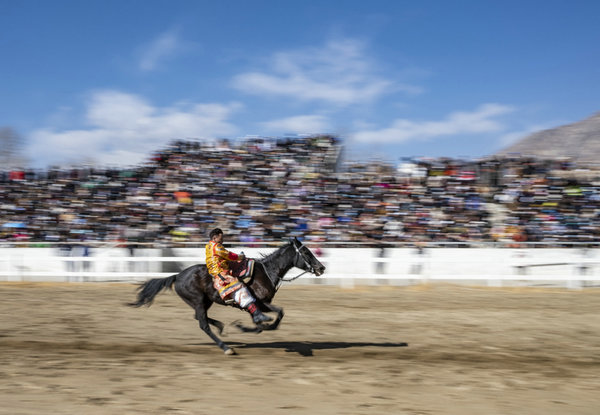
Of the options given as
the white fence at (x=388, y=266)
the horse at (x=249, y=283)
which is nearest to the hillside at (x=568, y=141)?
the white fence at (x=388, y=266)

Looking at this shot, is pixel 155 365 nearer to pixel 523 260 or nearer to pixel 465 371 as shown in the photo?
pixel 465 371

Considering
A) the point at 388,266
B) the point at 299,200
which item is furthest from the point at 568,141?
the point at 388,266

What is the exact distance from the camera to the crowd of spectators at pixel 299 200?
64.8ft

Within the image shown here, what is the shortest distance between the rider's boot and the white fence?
30.5ft

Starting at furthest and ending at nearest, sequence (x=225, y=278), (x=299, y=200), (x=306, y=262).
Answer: (x=299, y=200)
(x=306, y=262)
(x=225, y=278)

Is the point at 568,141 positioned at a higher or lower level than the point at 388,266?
higher

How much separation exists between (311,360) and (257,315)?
38.8 inches

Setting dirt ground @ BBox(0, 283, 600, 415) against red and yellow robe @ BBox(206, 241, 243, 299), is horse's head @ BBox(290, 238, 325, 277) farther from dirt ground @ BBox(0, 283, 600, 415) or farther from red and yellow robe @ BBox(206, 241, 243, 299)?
dirt ground @ BBox(0, 283, 600, 415)

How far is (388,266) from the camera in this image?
17484mm

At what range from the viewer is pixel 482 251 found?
17.4 m

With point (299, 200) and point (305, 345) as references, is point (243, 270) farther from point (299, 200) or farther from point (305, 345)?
point (299, 200)

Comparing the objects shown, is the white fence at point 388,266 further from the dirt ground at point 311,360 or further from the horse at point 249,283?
the horse at point 249,283

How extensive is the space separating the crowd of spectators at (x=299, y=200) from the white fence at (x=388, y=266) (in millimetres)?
1205

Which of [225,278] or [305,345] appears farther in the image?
[305,345]
